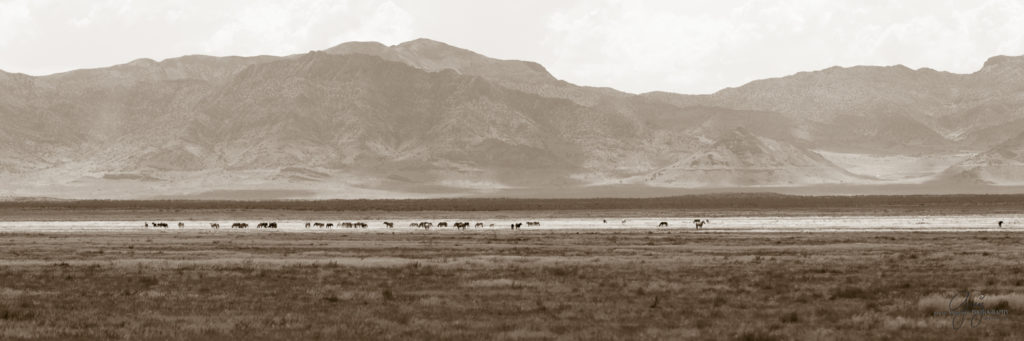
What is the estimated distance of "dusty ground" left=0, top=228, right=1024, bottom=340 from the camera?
2403 centimetres

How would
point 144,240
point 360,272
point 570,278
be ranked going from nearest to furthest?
point 570,278
point 360,272
point 144,240

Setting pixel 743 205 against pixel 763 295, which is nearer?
pixel 763 295

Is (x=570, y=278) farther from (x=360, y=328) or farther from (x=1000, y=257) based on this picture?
(x=1000, y=257)

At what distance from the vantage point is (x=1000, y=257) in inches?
1747

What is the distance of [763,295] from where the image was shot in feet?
99.6

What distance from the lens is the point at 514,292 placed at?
31.6 m

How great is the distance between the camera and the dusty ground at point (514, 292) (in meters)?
24.0

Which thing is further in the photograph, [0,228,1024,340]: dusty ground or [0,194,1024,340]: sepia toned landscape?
[0,194,1024,340]: sepia toned landscape

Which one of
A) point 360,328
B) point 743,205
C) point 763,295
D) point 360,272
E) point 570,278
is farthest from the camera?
point 743,205

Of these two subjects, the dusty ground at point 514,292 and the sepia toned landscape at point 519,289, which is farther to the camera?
the sepia toned landscape at point 519,289

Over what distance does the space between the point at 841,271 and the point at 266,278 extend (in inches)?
681

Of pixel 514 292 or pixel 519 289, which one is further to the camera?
pixel 519 289

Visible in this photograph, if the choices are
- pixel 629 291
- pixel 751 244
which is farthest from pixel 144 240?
pixel 629 291

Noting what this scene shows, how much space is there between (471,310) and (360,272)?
469 inches
